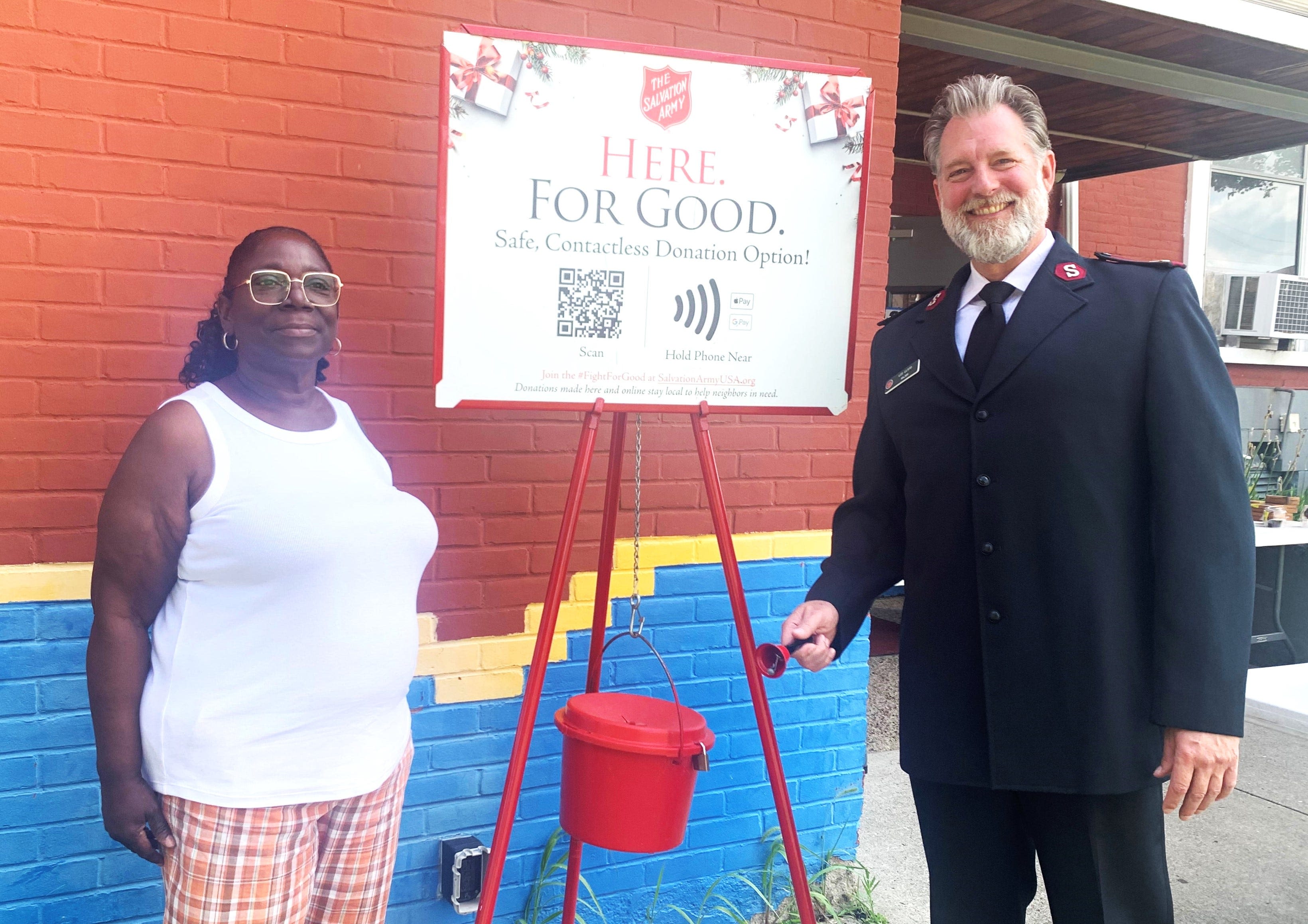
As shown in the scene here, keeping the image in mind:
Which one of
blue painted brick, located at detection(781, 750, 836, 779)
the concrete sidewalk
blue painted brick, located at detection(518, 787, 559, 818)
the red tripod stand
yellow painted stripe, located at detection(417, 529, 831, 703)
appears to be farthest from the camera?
the concrete sidewalk

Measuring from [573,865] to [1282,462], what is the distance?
20.7 feet

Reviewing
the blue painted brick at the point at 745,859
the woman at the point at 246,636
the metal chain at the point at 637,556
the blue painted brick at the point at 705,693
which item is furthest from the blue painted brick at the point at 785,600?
the woman at the point at 246,636

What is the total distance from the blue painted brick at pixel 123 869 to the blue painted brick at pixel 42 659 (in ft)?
1.46

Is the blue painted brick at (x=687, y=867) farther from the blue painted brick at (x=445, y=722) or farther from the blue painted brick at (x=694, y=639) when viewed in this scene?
the blue painted brick at (x=445, y=722)

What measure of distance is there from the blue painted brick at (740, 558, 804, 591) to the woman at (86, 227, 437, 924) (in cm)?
135

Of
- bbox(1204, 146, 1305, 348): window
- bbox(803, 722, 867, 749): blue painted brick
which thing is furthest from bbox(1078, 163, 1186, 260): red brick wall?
bbox(803, 722, 867, 749): blue painted brick

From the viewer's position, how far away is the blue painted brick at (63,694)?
2152 millimetres

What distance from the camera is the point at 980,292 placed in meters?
1.90

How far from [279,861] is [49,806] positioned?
89 cm

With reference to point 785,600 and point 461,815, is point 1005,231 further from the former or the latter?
point 461,815

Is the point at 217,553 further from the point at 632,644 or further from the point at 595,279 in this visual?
the point at 632,644

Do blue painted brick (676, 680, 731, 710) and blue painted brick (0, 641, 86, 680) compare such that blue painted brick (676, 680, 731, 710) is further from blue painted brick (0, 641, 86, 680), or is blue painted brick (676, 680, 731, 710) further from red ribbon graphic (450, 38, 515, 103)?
red ribbon graphic (450, 38, 515, 103)

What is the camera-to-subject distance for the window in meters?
7.35

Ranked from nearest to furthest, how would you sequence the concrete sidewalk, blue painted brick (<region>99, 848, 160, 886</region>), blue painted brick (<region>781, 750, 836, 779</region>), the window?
blue painted brick (<region>99, 848, 160, 886</region>), blue painted brick (<region>781, 750, 836, 779</region>), the concrete sidewalk, the window
